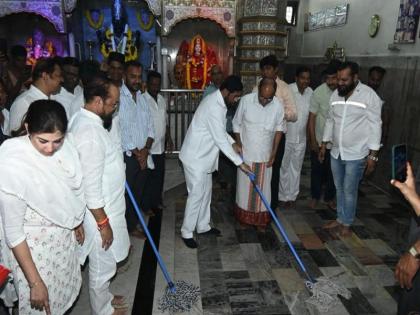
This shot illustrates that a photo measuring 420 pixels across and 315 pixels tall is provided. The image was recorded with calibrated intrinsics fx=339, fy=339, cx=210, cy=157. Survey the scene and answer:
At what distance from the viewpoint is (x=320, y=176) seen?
4.50 metres

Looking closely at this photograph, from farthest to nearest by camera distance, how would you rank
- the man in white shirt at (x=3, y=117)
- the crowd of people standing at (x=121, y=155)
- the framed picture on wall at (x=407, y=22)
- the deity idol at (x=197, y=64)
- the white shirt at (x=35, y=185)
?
the deity idol at (x=197, y=64)
the framed picture on wall at (x=407, y=22)
the man in white shirt at (x=3, y=117)
the crowd of people standing at (x=121, y=155)
the white shirt at (x=35, y=185)

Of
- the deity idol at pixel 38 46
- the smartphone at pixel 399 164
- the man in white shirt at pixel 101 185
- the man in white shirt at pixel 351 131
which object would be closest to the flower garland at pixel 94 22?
the deity idol at pixel 38 46

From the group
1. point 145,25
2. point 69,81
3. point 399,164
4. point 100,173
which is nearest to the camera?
Answer: point 100,173

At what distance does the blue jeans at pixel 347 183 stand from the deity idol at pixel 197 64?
24.2ft

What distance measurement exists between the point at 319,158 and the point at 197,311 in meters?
2.38

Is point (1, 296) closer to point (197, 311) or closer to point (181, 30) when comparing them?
point (197, 311)

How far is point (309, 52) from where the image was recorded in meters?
9.52

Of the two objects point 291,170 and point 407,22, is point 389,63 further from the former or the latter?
point 291,170

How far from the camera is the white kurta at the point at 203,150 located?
10.6 feet

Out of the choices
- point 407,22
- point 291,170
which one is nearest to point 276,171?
point 291,170

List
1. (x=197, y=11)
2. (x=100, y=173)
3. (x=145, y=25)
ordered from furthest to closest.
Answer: (x=145, y=25), (x=197, y=11), (x=100, y=173)

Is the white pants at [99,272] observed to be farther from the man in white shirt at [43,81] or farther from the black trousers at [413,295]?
the black trousers at [413,295]

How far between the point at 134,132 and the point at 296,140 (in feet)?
6.91

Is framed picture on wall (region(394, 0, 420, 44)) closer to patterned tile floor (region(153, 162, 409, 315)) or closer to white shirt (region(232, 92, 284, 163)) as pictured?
patterned tile floor (region(153, 162, 409, 315))
